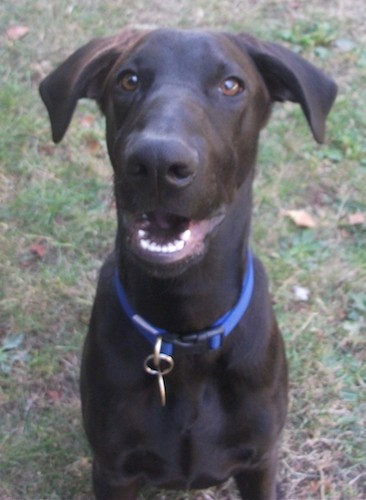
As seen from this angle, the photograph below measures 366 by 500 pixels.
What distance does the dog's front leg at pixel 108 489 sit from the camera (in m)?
2.79

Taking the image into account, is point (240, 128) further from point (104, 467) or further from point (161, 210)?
point (104, 467)

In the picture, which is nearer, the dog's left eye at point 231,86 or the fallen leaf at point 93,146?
the dog's left eye at point 231,86

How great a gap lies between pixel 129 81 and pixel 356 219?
1.99 meters

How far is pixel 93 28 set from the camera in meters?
4.98

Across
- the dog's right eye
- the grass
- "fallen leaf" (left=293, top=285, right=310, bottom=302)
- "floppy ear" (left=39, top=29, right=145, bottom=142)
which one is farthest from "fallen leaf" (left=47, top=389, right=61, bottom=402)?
the dog's right eye

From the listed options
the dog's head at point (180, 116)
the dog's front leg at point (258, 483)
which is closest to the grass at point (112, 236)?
the dog's front leg at point (258, 483)

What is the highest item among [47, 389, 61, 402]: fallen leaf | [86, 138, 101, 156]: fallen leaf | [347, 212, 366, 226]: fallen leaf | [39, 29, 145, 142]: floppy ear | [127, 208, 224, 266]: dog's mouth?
[39, 29, 145, 142]: floppy ear

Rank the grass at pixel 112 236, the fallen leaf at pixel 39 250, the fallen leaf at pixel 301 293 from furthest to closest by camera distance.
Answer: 1. the fallen leaf at pixel 39 250
2. the fallen leaf at pixel 301 293
3. the grass at pixel 112 236

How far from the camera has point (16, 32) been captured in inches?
195

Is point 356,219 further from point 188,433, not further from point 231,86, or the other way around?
point 231,86

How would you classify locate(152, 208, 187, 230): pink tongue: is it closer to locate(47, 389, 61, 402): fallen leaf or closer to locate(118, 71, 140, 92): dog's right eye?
locate(118, 71, 140, 92): dog's right eye

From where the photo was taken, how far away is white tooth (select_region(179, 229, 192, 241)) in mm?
2238

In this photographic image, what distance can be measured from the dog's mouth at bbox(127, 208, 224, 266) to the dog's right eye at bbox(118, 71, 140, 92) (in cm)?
33

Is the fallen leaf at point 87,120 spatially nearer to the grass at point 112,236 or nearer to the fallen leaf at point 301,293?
the grass at point 112,236
